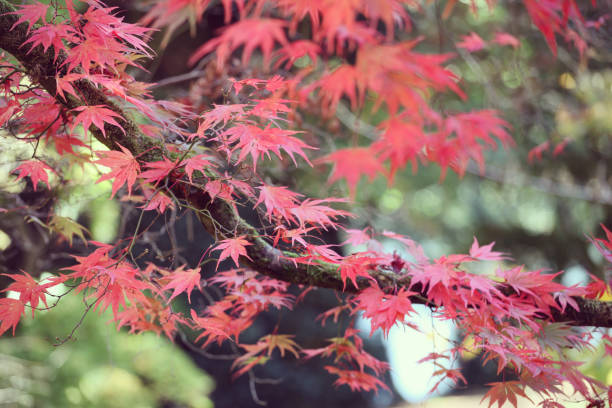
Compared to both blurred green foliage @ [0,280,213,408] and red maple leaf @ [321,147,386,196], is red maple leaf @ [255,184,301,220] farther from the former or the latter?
blurred green foliage @ [0,280,213,408]

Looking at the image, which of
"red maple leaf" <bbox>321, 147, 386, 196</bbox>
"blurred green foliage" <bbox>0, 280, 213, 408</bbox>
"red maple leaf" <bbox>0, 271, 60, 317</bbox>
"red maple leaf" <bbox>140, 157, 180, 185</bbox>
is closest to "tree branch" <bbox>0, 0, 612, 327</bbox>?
"red maple leaf" <bbox>140, 157, 180, 185</bbox>

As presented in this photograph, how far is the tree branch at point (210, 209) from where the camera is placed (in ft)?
3.40

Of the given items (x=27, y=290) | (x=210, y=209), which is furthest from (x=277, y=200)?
(x=27, y=290)

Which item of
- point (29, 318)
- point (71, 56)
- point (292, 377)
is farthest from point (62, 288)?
point (292, 377)

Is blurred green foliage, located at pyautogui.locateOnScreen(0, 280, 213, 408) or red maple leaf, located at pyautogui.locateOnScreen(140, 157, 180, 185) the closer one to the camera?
red maple leaf, located at pyautogui.locateOnScreen(140, 157, 180, 185)

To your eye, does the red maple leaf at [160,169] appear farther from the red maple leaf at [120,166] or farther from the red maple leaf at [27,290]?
the red maple leaf at [27,290]

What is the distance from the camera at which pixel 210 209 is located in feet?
3.69

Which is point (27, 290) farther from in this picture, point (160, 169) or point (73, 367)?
point (73, 367)

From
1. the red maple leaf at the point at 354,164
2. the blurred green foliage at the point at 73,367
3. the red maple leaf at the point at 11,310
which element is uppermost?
the red maple leaf at the point at 354,164

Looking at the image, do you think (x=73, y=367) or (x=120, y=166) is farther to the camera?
(x=73, y=367)

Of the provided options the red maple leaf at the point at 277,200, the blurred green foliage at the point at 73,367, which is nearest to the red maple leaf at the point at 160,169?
the red maple leaf at the point at 277,200

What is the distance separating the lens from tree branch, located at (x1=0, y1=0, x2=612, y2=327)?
1037 millimetres

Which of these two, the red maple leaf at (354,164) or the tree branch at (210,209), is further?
the tree branch at (210,209)

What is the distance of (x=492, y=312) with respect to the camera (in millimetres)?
1098
